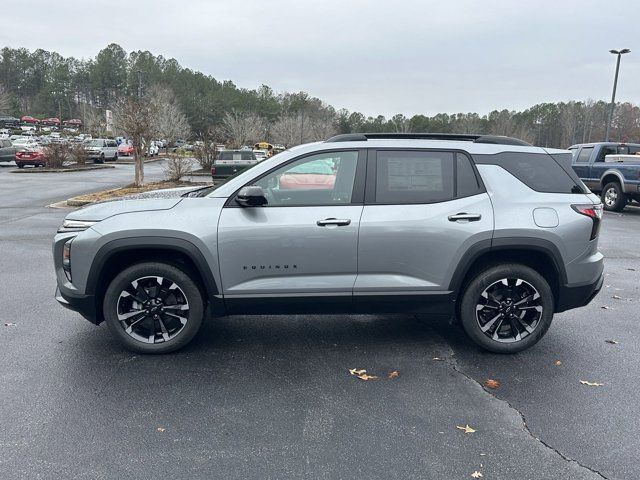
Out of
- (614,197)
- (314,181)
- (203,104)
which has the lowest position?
(614,197)

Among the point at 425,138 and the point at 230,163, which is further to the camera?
the point at 230,163

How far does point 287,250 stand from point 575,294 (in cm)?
254

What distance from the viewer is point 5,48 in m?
112

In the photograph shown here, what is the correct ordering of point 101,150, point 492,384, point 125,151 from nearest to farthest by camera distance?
point 492,384
point 101,150
point 125,151

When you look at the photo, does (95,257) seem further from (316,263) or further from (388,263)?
(388,263)

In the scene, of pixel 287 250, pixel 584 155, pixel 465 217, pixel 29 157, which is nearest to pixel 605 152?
pixel 584 155

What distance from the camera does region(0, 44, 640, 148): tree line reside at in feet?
240

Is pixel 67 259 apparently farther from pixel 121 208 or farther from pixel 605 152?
pixel 605 152

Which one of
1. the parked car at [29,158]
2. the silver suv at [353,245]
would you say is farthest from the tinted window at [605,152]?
the parked car at [29,158]

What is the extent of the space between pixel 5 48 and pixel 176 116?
8741 centimetres

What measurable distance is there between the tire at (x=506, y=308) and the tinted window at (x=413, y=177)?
32.7 inches

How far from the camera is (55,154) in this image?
28.4 meters

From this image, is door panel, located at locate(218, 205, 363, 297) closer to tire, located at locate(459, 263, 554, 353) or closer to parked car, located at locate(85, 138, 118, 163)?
tire, located at locate(459, 263, 554, 353)

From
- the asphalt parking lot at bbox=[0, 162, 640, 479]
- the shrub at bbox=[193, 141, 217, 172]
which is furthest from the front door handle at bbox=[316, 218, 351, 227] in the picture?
the shrub at bbox=[193, 141, 217, 172]
